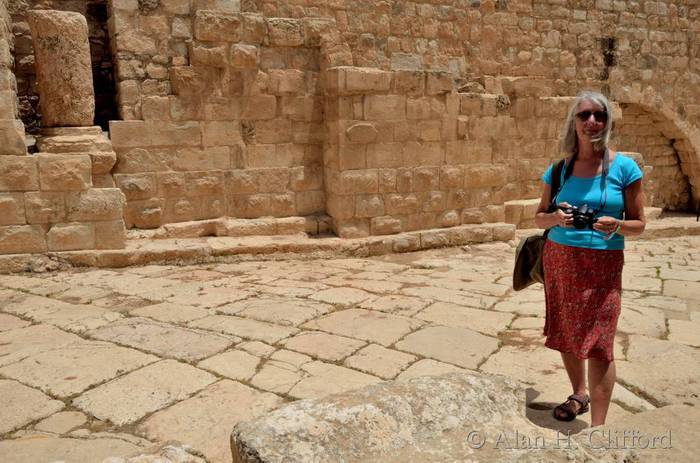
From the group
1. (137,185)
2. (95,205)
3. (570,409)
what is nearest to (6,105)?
(95,205)

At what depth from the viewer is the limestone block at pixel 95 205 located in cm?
535

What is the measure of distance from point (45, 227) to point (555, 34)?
27.0 feet

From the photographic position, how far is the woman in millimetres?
2396

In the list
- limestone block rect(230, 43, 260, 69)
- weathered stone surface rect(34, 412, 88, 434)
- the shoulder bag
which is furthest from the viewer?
limestone block rect(230, 43, 260, 69)

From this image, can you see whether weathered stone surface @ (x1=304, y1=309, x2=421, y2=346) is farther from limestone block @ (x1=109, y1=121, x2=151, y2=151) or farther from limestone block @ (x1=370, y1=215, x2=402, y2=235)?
limestone block @ (x1=109, y1=121, x2=151, y2=151)

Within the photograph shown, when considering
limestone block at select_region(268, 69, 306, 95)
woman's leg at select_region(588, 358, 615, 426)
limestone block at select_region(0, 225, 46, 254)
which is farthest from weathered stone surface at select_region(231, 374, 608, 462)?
limestone block at select_region(268, 69, 306, 95)

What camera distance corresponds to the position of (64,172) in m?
5.26

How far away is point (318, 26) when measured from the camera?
258 inches

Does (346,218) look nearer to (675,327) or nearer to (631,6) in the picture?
(675,327)

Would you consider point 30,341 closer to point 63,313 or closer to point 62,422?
point 63,313

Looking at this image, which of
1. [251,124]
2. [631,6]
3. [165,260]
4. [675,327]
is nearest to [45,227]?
[165,260]

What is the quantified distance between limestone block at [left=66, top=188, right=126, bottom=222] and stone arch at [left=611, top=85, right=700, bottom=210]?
882 centimetres

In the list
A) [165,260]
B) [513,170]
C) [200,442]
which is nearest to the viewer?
[200,442]

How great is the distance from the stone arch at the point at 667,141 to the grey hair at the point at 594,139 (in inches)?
340
